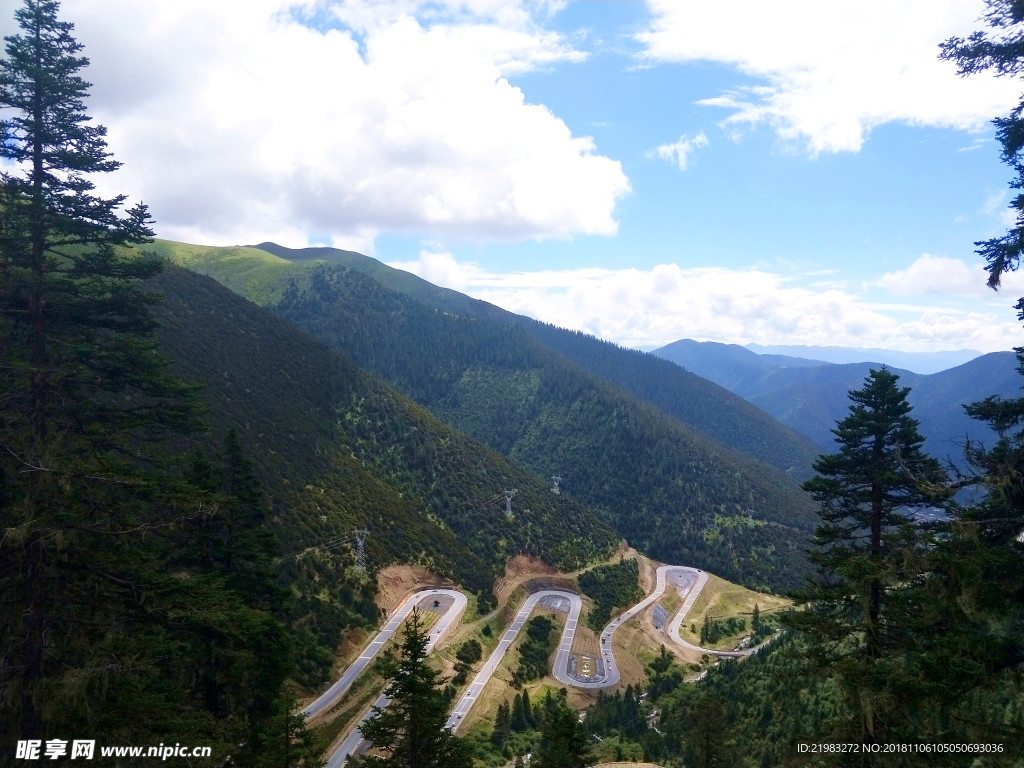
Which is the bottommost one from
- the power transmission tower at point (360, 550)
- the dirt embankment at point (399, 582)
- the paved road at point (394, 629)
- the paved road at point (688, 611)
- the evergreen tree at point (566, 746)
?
the paved road at point (688, 611)

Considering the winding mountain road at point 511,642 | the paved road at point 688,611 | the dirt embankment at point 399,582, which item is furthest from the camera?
the paved road at point 688,611

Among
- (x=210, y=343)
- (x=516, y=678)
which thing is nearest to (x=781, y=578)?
(x=516, y=678)

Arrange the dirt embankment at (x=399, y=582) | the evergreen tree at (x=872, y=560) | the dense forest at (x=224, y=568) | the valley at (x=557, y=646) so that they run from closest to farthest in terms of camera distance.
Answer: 1. the dense forest at (x=224, y=568)
2. the evergreen tree at (x=872, y=560)
3. the valley at (x=557, y=646)
4. the dirt embankment at (x=399, y=582)

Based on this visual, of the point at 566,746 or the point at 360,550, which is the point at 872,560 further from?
the point at 360,550

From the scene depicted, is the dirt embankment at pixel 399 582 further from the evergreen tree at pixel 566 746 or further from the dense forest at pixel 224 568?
the evergreen tree at pixel 566 746

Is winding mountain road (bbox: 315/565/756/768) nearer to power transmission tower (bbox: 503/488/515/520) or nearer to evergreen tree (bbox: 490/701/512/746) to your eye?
evergreen tree (bbox: 490/701/512/746)

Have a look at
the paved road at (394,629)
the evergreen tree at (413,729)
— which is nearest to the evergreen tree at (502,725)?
the paved road at (394,629)

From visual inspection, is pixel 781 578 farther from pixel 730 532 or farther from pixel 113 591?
pixel 113 591
